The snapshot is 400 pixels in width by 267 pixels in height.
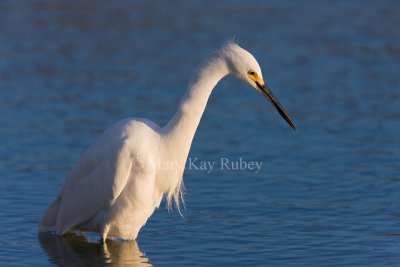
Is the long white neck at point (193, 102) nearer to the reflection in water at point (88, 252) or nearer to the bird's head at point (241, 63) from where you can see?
the bird's head at point (241, 63)

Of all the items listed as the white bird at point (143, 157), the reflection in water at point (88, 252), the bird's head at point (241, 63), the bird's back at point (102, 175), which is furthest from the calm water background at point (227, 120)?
the bird's head at point (241, 63)

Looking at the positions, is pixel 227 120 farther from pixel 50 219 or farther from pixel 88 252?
pixel 88 252

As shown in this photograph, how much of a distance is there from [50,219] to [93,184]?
0.86 meters

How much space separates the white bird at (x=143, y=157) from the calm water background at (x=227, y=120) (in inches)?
18.3

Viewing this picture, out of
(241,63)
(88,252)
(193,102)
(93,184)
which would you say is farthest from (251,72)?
(88,252)

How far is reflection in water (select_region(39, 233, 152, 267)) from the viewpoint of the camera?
8.47m

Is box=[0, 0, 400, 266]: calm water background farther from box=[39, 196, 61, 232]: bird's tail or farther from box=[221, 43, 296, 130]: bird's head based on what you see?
box=[221, 43, 296, 130]: bird's head

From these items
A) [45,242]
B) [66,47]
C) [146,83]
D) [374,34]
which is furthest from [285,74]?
[45,242]

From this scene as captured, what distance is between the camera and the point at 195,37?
18.5 meters

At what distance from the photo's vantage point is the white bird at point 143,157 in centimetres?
838

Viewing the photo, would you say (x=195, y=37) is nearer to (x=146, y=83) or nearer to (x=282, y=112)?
(x=146, y=83)

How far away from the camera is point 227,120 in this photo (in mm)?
13344

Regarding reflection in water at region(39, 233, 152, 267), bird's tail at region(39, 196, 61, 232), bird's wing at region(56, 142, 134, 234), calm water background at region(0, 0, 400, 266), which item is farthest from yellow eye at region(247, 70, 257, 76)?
bird's tail at region(39, 196, 61, 232)

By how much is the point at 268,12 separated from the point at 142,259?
12820mm
